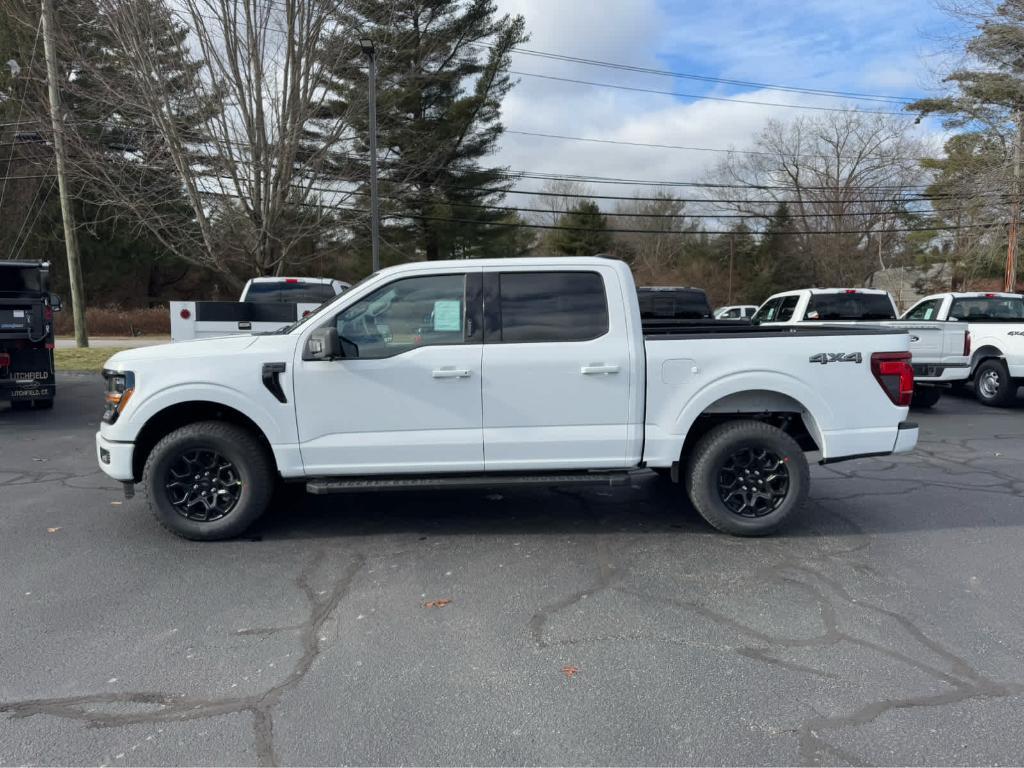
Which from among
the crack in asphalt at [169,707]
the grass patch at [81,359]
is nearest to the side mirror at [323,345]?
the crack in asphalt at [169,707]

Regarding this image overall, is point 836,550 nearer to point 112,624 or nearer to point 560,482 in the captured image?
point 560,482

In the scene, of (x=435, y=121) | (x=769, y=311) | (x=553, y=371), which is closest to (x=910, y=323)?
(x=769, y=311)

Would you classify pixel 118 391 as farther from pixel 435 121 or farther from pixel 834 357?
pixel 435 121

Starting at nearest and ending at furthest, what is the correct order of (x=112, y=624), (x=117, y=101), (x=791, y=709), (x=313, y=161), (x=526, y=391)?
(x=791, y=709), (x=112, y=624), (x=526, y=391), (x=117, y=101), (x=313, y=161)

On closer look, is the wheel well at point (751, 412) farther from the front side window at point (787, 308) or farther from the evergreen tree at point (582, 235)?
the evergreen tree at point (582, 235)

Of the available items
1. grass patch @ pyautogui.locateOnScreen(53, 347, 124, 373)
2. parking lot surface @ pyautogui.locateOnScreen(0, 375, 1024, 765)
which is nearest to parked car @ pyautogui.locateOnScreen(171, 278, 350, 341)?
parking lot surface @ pyautogui.locateOnScreen(0, 375, 1024, 765)

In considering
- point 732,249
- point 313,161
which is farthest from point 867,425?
point 732,249

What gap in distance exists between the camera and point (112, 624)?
3.90m

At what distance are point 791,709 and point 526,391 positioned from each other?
8.36ft

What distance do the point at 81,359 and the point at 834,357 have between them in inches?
682

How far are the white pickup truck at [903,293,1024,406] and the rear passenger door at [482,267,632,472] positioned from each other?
28.3 ft

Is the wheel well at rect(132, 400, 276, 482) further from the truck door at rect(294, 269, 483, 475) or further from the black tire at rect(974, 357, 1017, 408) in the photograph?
the black tire at rect(974, 357, 1017, 408)

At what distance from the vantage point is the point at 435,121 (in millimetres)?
30078

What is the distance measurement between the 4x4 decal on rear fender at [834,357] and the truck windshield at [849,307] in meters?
7.22
